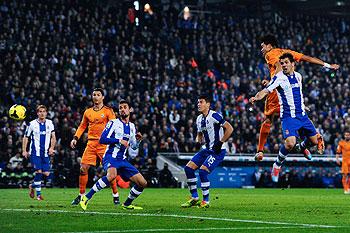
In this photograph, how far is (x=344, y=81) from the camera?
49.7 m

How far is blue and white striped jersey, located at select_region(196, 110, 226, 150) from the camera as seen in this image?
59.4 feet

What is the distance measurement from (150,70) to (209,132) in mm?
24640

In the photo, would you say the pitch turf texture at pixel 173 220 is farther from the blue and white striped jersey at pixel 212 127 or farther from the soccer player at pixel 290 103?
the blue and white striped jersey at pixel 212 127

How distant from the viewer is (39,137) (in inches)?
957

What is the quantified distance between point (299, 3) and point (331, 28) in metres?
3.20

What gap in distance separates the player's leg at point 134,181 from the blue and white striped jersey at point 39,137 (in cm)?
762

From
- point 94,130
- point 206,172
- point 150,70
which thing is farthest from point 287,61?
point 150,70

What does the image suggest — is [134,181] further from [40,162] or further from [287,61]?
[40,162]

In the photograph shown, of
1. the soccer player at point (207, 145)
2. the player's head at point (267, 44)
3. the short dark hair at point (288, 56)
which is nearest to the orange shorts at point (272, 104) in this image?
the player's head at point (267, 44)

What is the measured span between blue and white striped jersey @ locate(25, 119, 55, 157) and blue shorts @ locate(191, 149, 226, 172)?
23.7 ft

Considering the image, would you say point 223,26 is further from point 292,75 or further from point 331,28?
point 292,75

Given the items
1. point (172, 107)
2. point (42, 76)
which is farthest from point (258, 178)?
point (42, 76)

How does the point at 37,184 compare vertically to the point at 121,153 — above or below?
below

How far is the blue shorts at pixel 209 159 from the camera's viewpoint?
18125 mm
